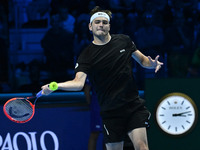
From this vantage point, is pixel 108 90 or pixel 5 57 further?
pixel 5 57

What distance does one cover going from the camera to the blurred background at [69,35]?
7.07 m

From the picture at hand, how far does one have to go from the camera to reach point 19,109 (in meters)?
3.96

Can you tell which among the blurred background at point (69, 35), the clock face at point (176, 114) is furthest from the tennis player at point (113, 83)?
the blurred background at point (69, 35)

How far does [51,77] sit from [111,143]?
3650mm

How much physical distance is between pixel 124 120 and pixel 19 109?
109cm

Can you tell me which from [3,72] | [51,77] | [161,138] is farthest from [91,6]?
[161,138]

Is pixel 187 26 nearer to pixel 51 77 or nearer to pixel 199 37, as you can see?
pixel 199 37

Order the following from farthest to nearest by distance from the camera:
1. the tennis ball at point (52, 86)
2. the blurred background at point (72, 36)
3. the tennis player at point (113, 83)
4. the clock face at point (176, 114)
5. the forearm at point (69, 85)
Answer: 1. the blurred background at point (72, 36)
2. the clock face at point (176, 114)
3. the tennis player at point (113, 83)
4. the forearm at point (69, 85)
5. the tennis ball at point (52, 86)

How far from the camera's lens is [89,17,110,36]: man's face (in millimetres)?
3663

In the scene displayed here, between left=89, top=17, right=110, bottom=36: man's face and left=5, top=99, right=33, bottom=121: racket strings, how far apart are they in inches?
41.1

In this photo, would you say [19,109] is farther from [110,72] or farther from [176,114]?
[176,114]

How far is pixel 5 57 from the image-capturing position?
7.04 meters

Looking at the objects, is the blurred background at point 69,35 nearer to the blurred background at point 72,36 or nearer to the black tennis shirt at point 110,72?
the blurred background at point 72,36

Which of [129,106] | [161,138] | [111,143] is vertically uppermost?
[129,106]
